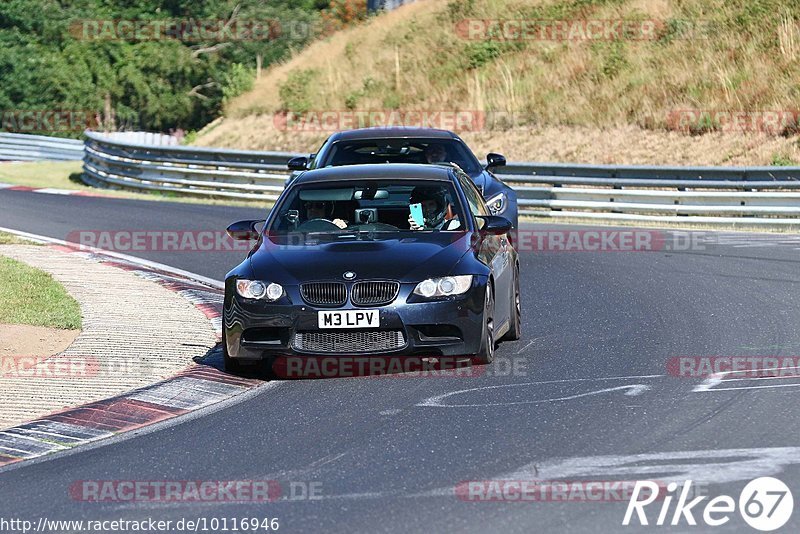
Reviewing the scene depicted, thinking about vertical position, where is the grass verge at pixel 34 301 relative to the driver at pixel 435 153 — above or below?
below

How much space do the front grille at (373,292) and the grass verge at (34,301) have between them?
3451 millimetres

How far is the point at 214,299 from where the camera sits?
1437 cm

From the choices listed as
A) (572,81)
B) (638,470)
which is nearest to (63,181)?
(572,81)

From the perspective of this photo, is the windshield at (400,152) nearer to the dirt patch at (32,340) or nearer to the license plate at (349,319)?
the dirt patch at (32,340)

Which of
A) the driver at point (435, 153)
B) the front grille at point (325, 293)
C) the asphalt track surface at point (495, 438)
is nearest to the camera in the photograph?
the asphalt track surface at point (495, 438)

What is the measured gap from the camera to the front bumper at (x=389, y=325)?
9820 mm

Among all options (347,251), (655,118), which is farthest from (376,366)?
(655,118)

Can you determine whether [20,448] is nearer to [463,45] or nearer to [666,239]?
[666,239]

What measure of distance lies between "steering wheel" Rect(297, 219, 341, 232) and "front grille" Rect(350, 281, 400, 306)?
1219 mm

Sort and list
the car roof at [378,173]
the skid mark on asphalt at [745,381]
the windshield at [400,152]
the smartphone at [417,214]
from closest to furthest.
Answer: the skid mark on asphalt at [745,381] < the smartphone at [417,214] < the car roof at [378,173] < the windshield at [400,152]

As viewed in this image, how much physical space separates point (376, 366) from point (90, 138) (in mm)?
23754

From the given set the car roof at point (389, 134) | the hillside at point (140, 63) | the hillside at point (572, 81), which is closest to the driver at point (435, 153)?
the car roof at point (389, 134)

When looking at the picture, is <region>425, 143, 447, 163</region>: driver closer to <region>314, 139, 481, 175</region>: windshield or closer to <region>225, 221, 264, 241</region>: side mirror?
<region>314, 139, 481, 175</region>: windshield

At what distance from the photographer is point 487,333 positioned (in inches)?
401
